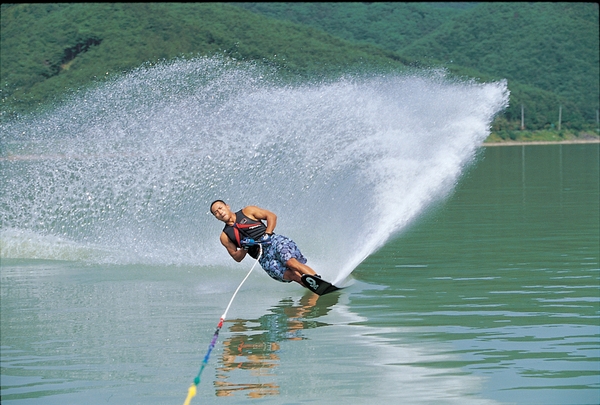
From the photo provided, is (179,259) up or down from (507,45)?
up

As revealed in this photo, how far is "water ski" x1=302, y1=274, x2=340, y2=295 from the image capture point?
35.7 feet

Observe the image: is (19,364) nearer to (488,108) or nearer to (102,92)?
(488,108)

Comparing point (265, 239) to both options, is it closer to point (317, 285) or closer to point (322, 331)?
point (317, 285)

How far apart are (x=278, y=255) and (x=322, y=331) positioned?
1897 mm

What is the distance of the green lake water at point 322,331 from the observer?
24.5 feet

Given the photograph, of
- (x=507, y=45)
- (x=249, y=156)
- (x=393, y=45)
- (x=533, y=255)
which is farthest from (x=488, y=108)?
(x=393, y=45)

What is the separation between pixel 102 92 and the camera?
19.6m

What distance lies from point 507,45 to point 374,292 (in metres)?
161

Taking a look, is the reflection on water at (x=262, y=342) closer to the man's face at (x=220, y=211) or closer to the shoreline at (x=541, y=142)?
the man's face at (x=220, y=211)

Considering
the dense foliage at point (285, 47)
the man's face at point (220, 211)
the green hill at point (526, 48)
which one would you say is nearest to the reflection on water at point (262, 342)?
the man's face at point (220, 211)

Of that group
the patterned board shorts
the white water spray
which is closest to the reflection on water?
the patterned board shorts

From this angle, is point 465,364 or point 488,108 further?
point 488,108

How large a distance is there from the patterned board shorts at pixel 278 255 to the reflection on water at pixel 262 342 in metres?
0.38

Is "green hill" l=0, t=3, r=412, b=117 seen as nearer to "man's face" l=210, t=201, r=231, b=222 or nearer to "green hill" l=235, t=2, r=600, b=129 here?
"green hill" l=235, t=2, r=600, b=129
